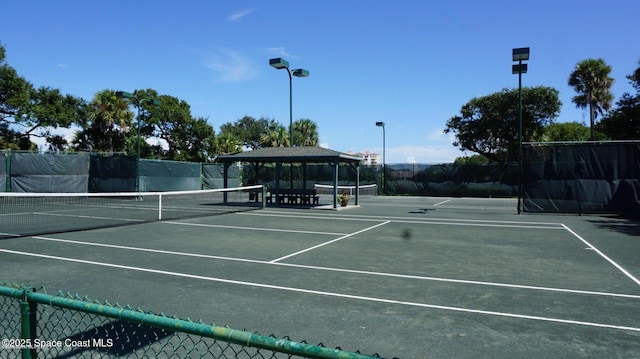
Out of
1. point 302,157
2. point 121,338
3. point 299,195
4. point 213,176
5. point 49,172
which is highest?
point 302,157

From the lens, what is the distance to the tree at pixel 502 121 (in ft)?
154

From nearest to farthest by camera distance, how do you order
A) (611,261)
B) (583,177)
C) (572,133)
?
(611,261) → (583,177) → (572,133)

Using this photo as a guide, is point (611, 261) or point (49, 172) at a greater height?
point (49, 172)

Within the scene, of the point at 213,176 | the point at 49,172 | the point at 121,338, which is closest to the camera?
the point at 121,338

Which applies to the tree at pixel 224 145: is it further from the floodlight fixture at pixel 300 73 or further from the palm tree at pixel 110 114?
the floodlight fixture at pixel 300 73

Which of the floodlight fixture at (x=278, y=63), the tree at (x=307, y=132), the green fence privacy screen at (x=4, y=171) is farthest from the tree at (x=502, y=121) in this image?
the green fence privacy screen at (x=4, y=171)

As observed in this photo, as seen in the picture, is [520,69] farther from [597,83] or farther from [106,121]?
[106,121]

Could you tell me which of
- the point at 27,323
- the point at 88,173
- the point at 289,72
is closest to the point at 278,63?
the point at 289,72

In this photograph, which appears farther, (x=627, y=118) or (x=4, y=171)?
(x=627, y=118)

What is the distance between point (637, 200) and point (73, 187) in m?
32.6

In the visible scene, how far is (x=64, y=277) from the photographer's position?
7367 mm

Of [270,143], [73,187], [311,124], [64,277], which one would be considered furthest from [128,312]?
[311,124]

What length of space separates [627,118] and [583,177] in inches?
772

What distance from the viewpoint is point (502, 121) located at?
48.8m
